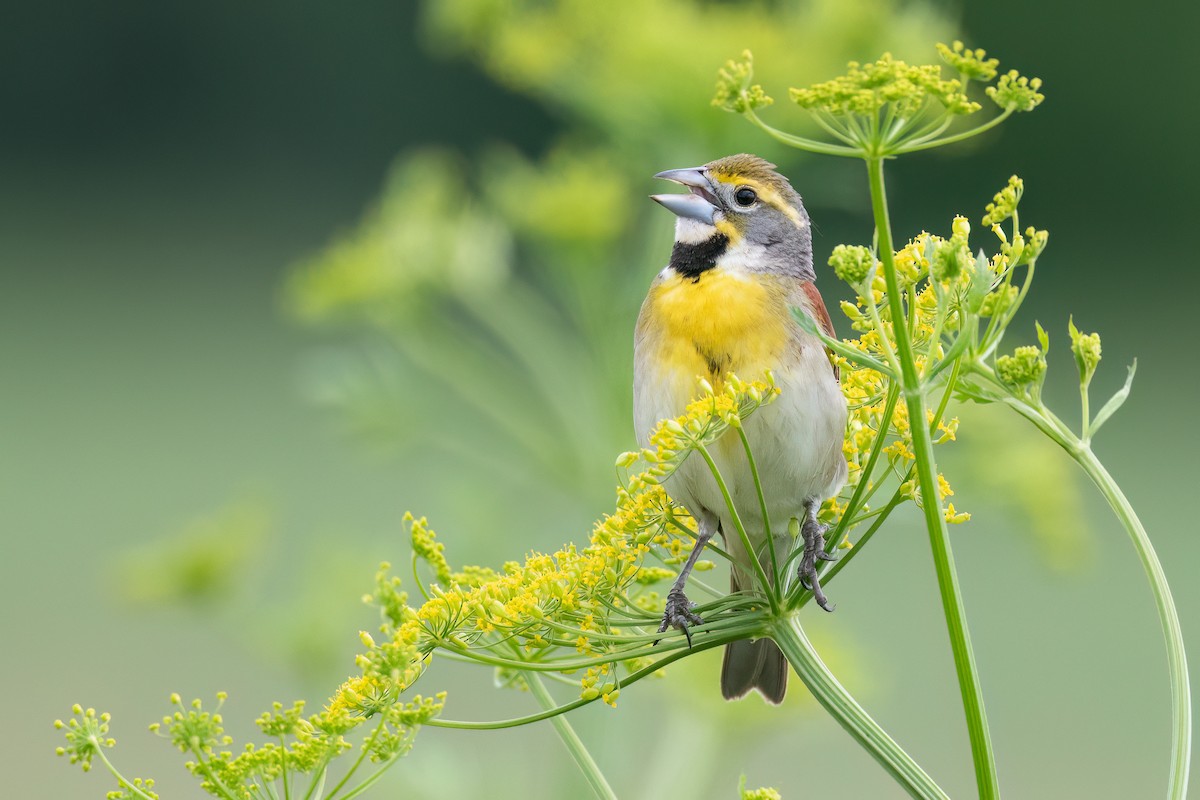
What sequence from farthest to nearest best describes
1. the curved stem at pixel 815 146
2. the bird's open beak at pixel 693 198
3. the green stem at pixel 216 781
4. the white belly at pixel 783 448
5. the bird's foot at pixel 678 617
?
1. the bird's open beak at pixel 693 198
2. the white belly at pixel 783 448
3. the bird's foot at pixel 678 617
4. the green stem at pixel 216 781
5. the curved stem at pixel 815 146

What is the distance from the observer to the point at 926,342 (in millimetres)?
1225

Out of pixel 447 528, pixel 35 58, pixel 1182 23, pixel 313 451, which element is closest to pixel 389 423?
pixel 447 528

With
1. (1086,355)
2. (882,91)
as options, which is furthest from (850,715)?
(882,91)

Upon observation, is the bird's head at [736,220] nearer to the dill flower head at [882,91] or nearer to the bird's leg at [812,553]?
the bird's leg at [812,553]

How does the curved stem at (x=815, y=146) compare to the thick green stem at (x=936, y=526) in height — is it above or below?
above

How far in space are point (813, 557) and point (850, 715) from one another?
28 cm

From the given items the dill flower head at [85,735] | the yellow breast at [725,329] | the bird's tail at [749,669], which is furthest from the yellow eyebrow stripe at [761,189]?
the dill flower head at [85,735]

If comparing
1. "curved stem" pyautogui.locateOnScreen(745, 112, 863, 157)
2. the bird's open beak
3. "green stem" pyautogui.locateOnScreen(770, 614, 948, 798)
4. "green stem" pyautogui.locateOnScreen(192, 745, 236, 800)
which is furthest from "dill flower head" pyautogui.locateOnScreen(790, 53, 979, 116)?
the bird's open beak

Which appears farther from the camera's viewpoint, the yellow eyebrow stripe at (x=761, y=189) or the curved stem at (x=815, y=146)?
the yellow eyebrow stripe at (x=761, y=189)

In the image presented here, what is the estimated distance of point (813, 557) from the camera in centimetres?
143

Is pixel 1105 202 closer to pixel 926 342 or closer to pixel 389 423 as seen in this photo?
pixel 389 423

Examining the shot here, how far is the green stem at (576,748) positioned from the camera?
4.08ft

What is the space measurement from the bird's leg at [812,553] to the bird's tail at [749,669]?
0.22 metres

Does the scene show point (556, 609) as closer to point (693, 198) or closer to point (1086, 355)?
point (1086, 355)
